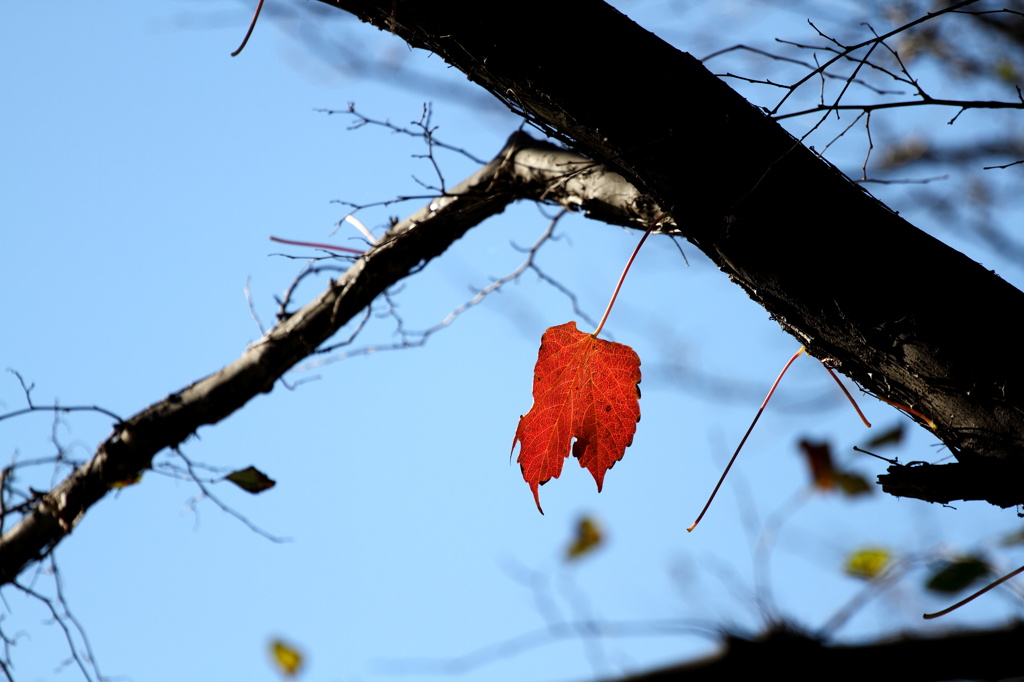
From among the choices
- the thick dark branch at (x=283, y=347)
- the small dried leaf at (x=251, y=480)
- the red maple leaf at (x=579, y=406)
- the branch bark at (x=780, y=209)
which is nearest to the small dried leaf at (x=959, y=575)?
the branch bark at (x=780, y=209)

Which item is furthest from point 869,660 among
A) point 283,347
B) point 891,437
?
point 891,437

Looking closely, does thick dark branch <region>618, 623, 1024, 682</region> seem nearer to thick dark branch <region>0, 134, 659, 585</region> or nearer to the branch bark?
the branch bark

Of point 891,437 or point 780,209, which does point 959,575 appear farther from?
point 891,437

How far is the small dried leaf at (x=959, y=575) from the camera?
0.96 metres

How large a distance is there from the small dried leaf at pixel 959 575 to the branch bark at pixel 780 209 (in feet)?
0.35

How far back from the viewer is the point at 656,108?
923 millimetres

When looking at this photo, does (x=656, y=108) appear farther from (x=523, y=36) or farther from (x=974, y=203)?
(x=974, y=203)

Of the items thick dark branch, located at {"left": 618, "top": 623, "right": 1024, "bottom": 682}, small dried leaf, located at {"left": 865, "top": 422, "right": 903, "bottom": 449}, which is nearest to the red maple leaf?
thick dark branch, located at {"left": 618, "top": 623, "right": 1024, "bottom": 682}

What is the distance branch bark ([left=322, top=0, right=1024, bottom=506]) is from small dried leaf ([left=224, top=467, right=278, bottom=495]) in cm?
111

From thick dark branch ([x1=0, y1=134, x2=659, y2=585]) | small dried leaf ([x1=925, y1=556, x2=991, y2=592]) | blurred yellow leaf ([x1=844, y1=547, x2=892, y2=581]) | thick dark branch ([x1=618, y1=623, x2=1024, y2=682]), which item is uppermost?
thick dark branch ([x1=0, y1=134, x2=659, y2=585])

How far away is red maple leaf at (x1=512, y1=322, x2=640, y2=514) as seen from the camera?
1158 mm

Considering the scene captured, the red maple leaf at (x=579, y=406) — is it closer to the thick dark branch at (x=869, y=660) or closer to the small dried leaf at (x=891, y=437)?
the thick dark branch at (x=869, y=660)

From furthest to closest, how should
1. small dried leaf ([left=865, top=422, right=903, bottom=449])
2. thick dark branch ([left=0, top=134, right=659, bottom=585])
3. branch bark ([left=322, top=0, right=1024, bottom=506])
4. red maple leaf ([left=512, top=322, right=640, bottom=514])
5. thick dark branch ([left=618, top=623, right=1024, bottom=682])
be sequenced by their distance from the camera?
small dried leaf ([left=865, top=422, right=903, bottom=449]), thick dark branch ([left=0, top=134, right=659, bottom=585]), red maple leaf ([left=512, top=322, right=640, bottom=514]), branch bark ([left=322, top=0, right=1024, bottom=506]), thick dark branch ([left=618, top=623, right=1024, bottom=682])

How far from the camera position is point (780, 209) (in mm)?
915
